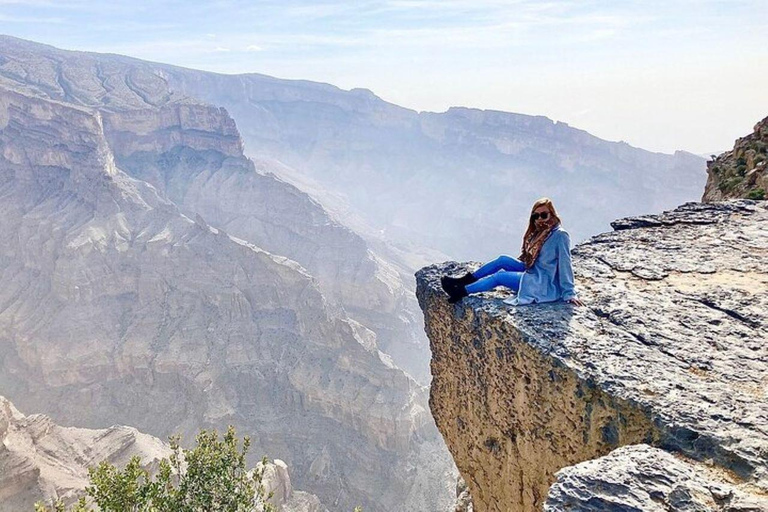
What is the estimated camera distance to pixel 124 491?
8.80m

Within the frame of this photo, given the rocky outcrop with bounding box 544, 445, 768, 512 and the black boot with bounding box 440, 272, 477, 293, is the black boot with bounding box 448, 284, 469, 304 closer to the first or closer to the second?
the black boot with bounding box 440, 272, 477, 293

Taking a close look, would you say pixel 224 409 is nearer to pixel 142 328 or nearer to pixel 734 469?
pixel 142 328

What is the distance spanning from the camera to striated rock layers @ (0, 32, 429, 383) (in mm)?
87625

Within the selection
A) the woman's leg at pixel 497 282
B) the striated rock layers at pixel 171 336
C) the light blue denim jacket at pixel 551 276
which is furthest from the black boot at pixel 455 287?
the striated rock layers at pixel 171 336

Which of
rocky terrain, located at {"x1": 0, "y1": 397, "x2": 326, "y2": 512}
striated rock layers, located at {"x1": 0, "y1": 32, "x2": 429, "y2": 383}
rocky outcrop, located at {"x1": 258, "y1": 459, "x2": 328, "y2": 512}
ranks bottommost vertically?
rocky outcrop, located at {"x1": 258, "y1": 459, "x2": 328, "y2": 512}

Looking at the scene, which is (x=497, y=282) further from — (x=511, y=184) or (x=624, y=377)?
(x=511, y=184)

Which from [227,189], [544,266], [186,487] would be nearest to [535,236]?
[544,266]

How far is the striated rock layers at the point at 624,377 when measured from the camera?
366 cm

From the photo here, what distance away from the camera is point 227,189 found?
98.6 m

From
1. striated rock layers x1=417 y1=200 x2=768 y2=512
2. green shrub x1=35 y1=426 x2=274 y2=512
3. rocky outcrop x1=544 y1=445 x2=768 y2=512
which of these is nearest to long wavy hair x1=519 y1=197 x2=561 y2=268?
striated rock layers x1=417 y1=200 x2=768 y2=512

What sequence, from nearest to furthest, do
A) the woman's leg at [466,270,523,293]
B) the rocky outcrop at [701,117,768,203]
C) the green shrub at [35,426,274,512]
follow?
1. the woman's leg at [466,270,523,293]
2. the green shrub at [35,426,274,512]
3. the rocky outcrop at [701,117,768,203]

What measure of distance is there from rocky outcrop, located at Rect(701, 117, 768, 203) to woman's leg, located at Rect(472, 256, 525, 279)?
28.1 ft

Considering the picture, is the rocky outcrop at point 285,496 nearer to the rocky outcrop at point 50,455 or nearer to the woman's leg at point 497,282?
the rocky outcrop at point 50,455

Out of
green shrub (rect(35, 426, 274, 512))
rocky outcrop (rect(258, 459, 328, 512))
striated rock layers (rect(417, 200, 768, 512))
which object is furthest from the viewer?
rocky outcrop (rect(258, 459, 328, 512))
